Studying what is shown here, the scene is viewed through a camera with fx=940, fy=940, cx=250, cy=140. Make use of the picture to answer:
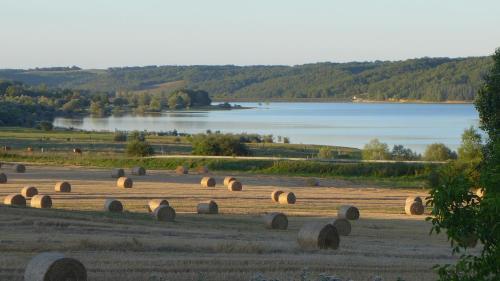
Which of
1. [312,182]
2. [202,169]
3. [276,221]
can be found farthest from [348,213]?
[202,169]

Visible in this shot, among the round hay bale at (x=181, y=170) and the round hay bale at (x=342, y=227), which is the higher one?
the round hay bale at (x=342, y=227)

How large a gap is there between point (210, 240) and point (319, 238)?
2.14m

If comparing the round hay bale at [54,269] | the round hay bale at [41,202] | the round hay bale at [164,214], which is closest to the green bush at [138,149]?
the round hay bale at [41,202]

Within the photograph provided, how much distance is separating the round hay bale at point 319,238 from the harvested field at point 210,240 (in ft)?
0.89

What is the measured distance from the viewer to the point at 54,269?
12.2 meters

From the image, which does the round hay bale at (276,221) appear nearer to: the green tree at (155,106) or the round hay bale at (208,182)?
the round hay bale at (208,182)

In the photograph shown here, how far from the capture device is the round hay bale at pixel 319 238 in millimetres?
17969

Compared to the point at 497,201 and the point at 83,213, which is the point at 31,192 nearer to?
the point at 83,213

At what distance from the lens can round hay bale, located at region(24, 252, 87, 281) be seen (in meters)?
12.1

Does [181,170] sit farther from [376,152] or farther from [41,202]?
[41,202]

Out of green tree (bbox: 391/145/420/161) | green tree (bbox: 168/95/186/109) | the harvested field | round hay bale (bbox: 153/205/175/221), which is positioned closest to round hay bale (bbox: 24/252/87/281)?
the harvested field

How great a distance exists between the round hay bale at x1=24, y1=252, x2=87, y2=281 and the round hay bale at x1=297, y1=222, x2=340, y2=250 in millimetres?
6430

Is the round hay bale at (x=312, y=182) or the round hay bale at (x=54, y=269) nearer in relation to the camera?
the round hay bale at (x=54, y=269)

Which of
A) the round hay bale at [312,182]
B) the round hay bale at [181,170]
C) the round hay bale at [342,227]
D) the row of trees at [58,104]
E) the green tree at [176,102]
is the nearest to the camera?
the round hay bale at [342,227]
